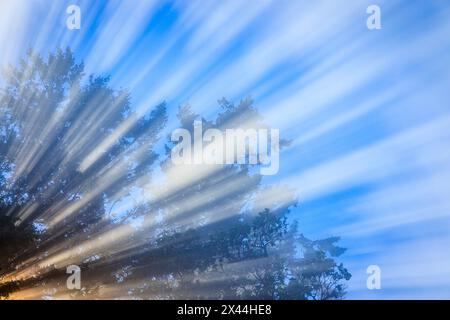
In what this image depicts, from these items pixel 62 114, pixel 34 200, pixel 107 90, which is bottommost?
pixel 34 200

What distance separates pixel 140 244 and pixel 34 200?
3163 mm

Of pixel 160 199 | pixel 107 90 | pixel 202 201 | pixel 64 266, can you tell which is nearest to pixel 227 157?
pixel 202 201

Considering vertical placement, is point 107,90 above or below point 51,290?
above

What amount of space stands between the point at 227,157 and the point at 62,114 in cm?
A: 603

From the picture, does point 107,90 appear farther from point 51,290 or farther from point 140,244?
point 51,290

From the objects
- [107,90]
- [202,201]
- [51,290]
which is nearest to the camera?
[51,290]

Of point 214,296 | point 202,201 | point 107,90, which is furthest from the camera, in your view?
point 107,90

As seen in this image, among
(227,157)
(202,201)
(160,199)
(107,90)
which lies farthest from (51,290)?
(107,90)

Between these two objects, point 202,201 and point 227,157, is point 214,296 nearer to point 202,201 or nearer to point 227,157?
point 202,201

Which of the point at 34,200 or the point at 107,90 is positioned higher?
the point at 107,90

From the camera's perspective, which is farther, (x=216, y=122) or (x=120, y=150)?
(x=216, y=122)

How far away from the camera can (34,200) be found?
31.9ft

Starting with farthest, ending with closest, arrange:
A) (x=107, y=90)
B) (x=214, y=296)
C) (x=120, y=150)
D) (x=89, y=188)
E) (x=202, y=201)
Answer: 1. (x=107, y=90)
2. (x=120, y=150)
3. (x=202, y=201)
4. (x=89, y=188)
5. (x=214, y=296)

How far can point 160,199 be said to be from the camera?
38.7ft
